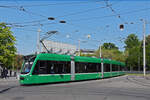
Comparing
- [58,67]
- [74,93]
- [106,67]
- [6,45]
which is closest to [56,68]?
[58,67]

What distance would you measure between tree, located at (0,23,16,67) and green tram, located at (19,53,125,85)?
1111cm

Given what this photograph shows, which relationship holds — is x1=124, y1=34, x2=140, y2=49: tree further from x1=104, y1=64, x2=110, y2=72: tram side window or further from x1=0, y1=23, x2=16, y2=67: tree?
x1=0, y1=23, x2=16, y2=67: tree

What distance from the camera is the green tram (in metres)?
15.6

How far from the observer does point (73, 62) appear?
64.0ft

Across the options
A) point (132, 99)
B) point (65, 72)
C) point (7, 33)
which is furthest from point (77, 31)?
point (132, 99)

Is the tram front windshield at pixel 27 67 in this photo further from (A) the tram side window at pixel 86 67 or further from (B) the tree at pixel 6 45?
(B) the tree at pixel 6 45

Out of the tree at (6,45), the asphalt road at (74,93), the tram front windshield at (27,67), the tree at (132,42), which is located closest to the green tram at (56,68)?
the tram front windshield at (27,67)

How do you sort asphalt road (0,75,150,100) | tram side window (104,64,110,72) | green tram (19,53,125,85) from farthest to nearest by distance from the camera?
1. tram side window (104,64,110,72)
2. green tram (19,53,125,85)
3. asphalt road (0,75,150,100)

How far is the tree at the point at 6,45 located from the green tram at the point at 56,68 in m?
11.1

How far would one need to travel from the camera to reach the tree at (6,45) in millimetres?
26781

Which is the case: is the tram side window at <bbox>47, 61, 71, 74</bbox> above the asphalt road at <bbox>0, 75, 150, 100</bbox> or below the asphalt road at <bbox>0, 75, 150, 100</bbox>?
above

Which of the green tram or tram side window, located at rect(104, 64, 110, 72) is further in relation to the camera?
tram side window, located at rect(104, 64, 110, 72)

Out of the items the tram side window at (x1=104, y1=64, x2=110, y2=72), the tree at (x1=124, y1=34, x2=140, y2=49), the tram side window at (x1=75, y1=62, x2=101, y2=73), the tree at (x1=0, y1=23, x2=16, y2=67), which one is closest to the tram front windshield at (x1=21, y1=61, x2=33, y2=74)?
the tram side window at (x1=75, y1=62, x2=101, y2=73)

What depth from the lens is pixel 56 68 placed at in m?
17.5
